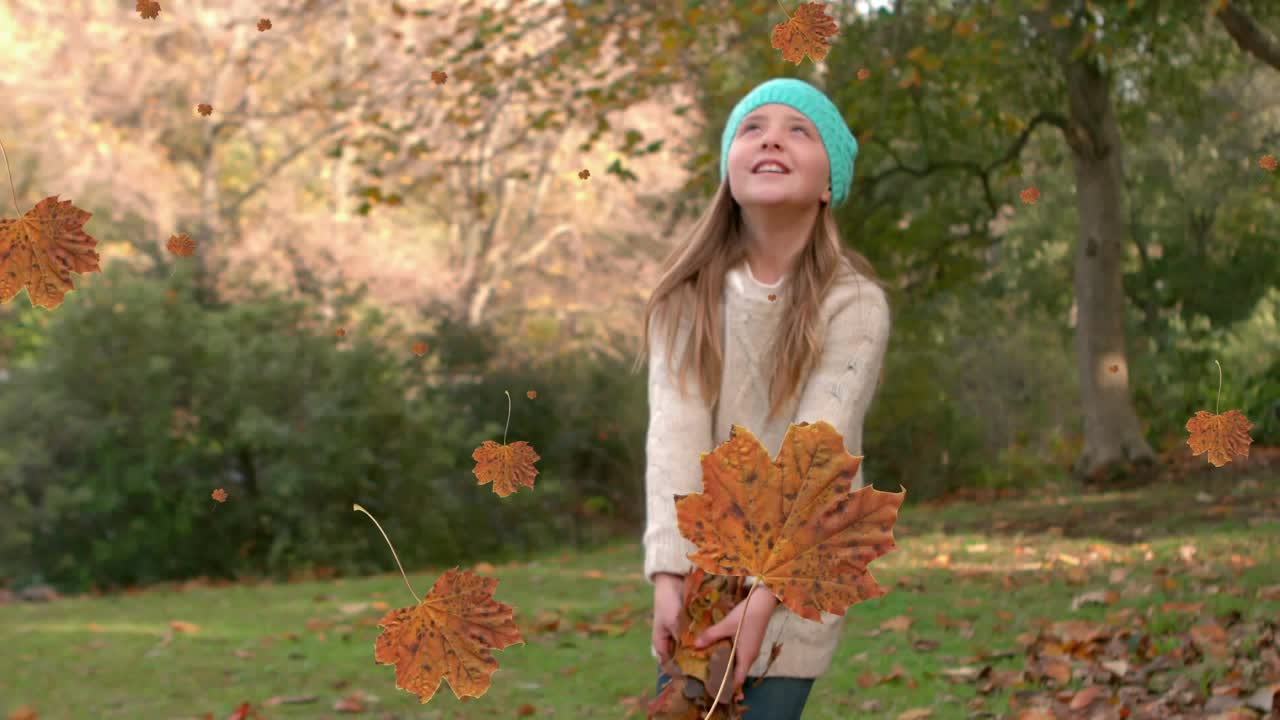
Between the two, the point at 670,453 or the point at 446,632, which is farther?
the point at 670,453

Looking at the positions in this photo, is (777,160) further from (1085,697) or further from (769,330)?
(1085,697)

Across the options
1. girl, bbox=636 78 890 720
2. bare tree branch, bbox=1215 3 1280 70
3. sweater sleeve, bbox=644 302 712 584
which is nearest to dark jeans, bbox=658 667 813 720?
girl, bbox=636 78 890 720

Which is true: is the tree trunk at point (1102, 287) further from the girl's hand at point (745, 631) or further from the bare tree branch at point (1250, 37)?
the girl's hand at point (745, 631)

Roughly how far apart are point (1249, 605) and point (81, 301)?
365 inches

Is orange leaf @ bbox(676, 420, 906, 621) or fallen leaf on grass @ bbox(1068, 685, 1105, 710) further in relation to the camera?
fallen leaf on grass @ bbox(1068, 685, 1105, 710)

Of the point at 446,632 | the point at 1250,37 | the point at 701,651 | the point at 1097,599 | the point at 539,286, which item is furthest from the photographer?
the point at 539,286

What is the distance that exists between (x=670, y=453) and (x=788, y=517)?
1.47 m

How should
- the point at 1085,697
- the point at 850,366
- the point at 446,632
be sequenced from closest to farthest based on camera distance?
the point at 446,632 < the point at 850,366 < the point at 1085,697

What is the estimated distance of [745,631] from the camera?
2.00 metres

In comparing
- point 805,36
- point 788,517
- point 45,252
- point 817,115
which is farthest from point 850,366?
point 788,517

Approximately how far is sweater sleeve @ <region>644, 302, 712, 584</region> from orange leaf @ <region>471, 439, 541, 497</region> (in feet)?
0.79

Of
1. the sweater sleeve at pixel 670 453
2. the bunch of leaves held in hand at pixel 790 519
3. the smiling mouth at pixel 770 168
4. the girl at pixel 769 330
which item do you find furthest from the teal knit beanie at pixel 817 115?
the bunch of leaves held in hand at pixel 790 519

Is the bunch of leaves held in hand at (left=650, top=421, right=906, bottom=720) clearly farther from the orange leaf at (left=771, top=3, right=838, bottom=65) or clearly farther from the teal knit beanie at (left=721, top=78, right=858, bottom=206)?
the teal knit beanie at (left=721, top=78, right=858, bottom=206)

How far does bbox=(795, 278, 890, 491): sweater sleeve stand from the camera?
2.27m
